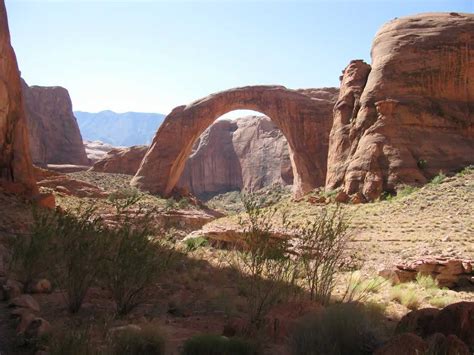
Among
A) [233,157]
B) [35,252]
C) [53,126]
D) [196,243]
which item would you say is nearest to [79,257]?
[35,252]

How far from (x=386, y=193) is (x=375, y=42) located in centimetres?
890

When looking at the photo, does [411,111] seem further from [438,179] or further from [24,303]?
[24,303]

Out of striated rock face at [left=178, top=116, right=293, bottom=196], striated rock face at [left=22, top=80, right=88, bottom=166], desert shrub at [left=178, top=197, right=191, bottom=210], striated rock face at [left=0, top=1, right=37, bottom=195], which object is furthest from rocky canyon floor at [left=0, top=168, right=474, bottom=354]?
striated rock face at [left=22, top=80, right=88, bottom=166]

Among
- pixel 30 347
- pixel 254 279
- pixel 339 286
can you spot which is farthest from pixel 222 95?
pixel 30 347

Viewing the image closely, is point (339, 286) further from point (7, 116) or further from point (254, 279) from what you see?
point (7, 116)

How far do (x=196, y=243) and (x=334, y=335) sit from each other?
884cm

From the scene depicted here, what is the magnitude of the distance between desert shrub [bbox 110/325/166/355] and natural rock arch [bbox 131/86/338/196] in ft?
87.1

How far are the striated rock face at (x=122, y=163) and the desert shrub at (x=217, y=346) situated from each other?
122 ft

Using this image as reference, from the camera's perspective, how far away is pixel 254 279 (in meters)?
6.07

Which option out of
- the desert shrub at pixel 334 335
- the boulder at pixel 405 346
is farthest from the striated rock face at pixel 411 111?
the boulder at pixel 405 346

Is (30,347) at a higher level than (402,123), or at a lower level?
lower

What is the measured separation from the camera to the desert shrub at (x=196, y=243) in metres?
12.4

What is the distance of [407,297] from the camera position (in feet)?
25.9

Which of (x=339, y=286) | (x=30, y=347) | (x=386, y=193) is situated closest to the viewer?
(x=30, y=347)
